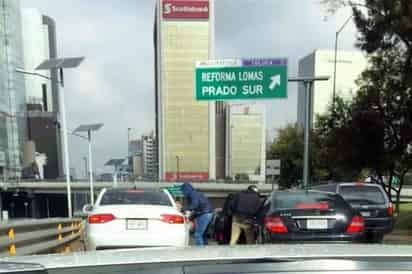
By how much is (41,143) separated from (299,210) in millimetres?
89483

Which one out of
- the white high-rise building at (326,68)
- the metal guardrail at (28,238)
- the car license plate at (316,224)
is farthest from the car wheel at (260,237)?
the white high-rise building at (326,68)

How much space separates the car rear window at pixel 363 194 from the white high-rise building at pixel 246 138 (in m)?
67.2

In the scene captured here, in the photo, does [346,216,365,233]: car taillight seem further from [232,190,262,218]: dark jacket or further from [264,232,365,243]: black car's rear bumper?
[232,190,262,218]: dark jacket

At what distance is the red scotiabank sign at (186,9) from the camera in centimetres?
4591

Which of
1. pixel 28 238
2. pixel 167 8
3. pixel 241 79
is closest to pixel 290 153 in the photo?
pixel 167 8

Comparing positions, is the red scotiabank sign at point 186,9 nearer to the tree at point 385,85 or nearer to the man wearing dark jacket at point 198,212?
the tree at point 385,85

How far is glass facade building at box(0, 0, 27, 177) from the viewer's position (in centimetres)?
7162

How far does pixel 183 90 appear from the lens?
2124 inches

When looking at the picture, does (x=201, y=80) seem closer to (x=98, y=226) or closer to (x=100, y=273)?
(x=98, y=226)

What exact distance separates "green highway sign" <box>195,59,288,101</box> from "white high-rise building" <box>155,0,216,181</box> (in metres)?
20.1

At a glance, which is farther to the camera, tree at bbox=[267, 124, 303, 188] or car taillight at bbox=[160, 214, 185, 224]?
tree at bbox=[267, 124, 303, 188]

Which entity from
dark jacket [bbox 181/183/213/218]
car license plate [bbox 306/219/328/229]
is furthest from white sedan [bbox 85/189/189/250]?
car license plate [bbox 306/219/328/229]

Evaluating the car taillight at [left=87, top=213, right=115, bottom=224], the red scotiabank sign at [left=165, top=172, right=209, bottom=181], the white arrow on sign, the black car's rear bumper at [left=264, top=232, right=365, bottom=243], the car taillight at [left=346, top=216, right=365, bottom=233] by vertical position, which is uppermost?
the white arrow on sign

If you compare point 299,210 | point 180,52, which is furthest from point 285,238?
point 180,52
